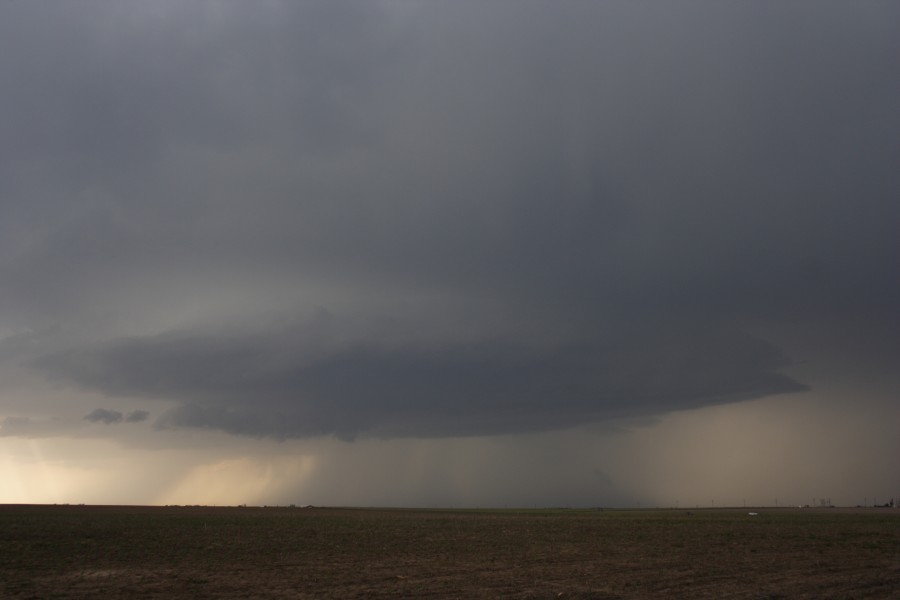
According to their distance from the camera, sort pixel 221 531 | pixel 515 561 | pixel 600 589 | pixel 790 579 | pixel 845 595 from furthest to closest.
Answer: pixel 221 531
pixel 515 561
pixel 790 579
pixel 600 589
pixel 845 595

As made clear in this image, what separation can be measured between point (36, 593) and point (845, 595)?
33189 millimetres

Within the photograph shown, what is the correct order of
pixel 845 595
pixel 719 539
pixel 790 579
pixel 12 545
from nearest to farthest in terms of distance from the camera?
1. pixel 845 595
2. pixel 790 579
3. pixel 12 545
4. pixel 719 539

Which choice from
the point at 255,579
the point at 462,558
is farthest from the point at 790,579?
the point at 255,579

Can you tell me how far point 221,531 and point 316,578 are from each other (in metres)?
43.1

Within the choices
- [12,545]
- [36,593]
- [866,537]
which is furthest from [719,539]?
[12,545]

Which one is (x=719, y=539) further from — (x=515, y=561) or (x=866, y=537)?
(x=515, y=561)

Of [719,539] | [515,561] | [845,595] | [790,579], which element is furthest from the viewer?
[719,539]

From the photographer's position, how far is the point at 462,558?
4391 centimetres

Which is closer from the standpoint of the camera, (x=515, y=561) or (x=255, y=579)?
(x=255, y=579)

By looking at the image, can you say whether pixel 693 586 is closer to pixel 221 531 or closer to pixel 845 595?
pixel 845 595

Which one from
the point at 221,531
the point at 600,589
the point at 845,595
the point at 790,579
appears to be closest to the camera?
the point at 845,595

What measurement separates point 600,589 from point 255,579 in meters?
16.7

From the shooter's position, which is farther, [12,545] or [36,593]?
[12,545]

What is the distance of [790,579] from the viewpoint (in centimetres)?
3288
